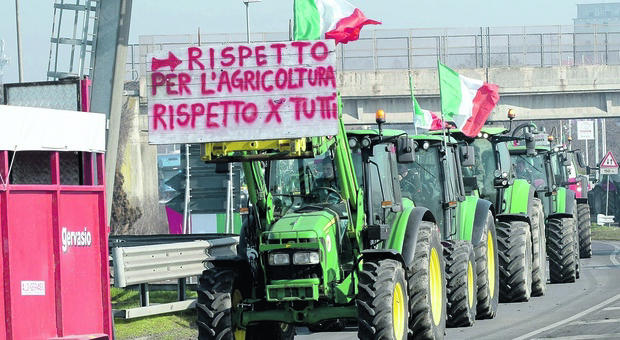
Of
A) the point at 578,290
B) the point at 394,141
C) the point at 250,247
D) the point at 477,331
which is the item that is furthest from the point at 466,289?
the point at 578,290

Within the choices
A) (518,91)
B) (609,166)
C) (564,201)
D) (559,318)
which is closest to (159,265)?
(559,318)

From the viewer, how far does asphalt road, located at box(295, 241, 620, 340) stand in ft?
55.2

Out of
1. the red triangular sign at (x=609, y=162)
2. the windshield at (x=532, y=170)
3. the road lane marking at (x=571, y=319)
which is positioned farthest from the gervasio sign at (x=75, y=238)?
the red triangular sign at (x=609, y=162)

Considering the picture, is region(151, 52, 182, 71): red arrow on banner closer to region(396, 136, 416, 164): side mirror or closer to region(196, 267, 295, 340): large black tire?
region(196, 267, 295, 340): large black tire

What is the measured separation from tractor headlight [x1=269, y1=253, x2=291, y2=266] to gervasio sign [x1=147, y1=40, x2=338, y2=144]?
1326 mm

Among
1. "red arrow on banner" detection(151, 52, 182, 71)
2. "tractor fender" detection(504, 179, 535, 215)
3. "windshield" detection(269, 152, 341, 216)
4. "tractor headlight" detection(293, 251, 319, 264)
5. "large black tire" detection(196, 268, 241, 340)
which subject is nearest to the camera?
"red arrow on banner" detection(151, 52, 182, 71)

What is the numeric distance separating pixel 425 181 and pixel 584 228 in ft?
43.9

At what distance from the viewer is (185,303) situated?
60.0 feet

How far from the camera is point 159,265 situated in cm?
1786

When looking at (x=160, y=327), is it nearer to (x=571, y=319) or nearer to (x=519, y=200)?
(x=571, y=319)

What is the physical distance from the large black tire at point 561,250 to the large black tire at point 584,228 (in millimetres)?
5734

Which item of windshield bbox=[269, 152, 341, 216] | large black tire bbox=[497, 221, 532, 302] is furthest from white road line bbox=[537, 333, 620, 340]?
large black tire bbox=[497, 221, 532, 302]

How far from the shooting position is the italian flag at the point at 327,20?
1661 centimetres

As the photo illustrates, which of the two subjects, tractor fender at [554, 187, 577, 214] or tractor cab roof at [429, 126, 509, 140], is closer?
tractor cab roof at [429, 126, 509, 140]
